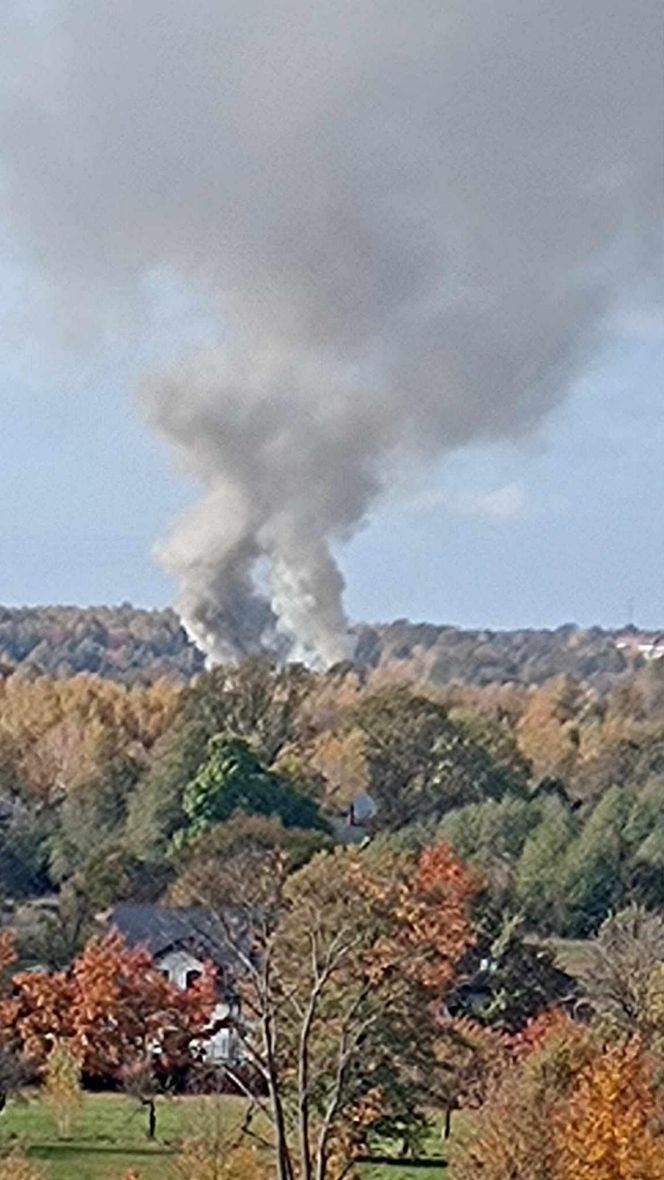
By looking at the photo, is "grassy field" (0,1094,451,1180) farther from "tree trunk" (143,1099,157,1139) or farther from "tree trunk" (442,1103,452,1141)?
"tree trunk" (442,1103,452,1141)

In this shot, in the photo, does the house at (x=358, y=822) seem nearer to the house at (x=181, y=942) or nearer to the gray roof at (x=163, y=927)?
the gray roof at (x=163, y=927)

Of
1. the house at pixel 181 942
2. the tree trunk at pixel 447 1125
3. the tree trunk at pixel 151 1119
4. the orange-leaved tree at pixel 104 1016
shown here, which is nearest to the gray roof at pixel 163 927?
the house at pixel 181 942

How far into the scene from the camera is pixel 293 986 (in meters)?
26.8

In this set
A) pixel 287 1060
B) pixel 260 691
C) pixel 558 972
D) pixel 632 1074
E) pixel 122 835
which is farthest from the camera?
pixel 260 691

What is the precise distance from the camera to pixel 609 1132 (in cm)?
2391

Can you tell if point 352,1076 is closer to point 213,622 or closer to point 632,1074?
point 632,1074

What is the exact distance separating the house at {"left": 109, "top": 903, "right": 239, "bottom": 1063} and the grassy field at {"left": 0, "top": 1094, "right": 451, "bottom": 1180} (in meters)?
3.88

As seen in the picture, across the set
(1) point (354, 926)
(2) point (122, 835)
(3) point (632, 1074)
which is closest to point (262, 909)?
(1) point (354, 926)

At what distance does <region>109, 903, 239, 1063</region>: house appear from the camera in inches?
1645

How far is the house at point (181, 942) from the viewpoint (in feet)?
137

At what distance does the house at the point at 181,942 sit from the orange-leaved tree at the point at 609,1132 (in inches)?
634

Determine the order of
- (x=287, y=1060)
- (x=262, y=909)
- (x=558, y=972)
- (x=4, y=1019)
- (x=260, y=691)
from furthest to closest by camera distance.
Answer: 1. (x=260, y=691)
2. (x=558, y=972)
3. (x=4, y=1019)
4. (x=262, y=909)
5. (x=287, y=1060)

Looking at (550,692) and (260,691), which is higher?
(550,692)

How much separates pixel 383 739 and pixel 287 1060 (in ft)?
131
